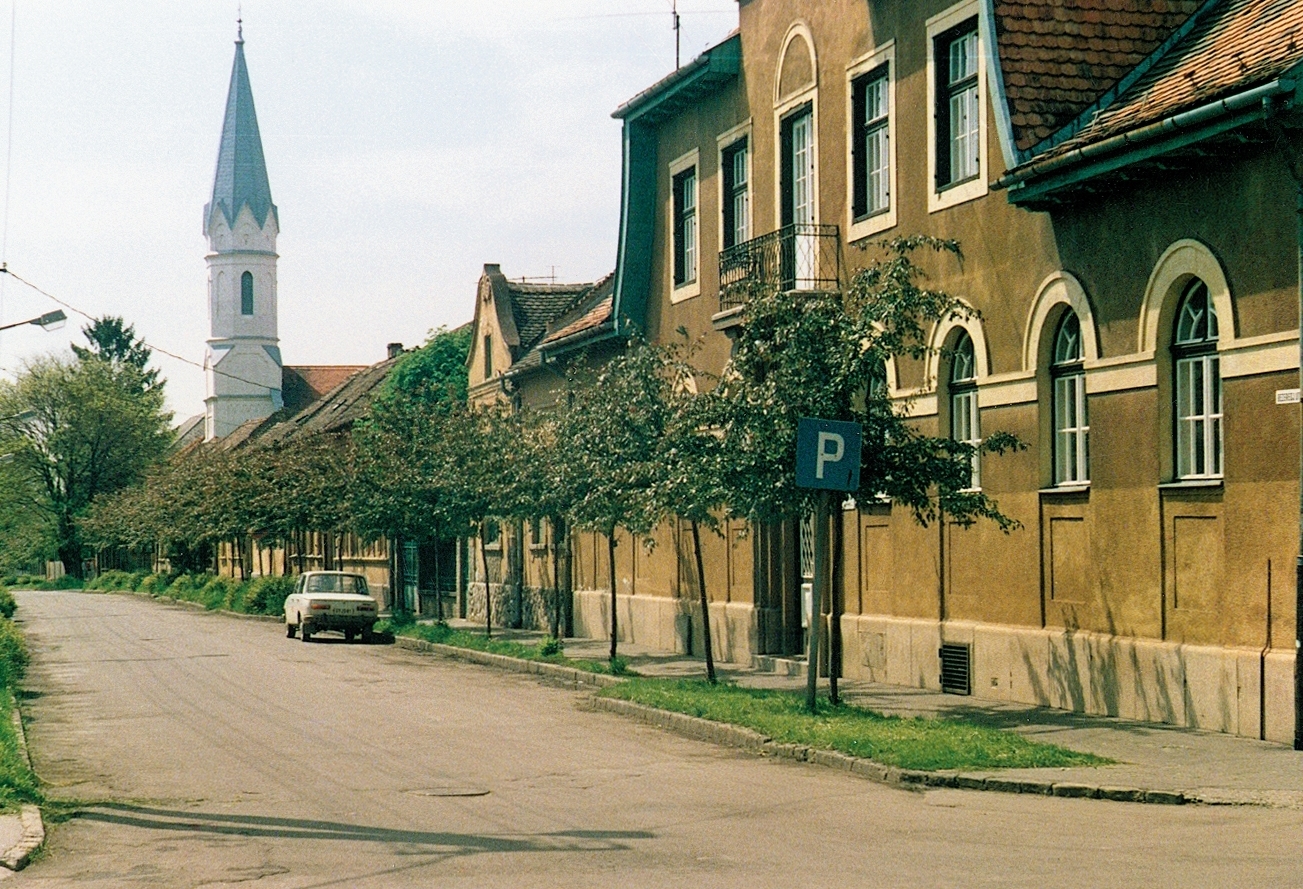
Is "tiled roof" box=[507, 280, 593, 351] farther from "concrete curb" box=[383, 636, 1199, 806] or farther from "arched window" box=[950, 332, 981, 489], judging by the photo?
"arched window" box=[950, 332, 981, 489]

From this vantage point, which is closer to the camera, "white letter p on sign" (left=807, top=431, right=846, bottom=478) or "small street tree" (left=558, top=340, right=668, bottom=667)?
"white letter p on sign" (left=807, top=431, right=846, bottom=478)

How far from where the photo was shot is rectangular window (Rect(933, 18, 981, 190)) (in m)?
20.5

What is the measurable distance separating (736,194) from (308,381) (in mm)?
96728

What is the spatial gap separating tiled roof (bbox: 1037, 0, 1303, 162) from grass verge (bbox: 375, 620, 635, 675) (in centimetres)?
1017

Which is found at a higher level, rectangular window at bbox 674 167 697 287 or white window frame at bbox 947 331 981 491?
rectangular window at bbox 674 167 697 287

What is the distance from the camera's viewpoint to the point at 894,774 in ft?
44.3

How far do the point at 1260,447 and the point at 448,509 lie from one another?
21207 millimetres

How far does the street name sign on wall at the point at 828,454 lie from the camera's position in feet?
54.3

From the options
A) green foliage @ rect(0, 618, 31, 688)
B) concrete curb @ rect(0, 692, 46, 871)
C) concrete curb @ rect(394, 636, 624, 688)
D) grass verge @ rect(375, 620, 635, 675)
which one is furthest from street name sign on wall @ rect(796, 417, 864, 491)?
green foliage @ rect(0, 618, 31, 688)

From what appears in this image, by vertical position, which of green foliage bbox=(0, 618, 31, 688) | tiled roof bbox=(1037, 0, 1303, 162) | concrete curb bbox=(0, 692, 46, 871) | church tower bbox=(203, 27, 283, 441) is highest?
church tower bbox=(203, 27, 283, 441)

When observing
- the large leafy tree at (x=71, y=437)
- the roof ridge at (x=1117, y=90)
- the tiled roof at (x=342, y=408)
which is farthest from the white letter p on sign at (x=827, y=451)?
the large leafy tree at (x=71, y=437)

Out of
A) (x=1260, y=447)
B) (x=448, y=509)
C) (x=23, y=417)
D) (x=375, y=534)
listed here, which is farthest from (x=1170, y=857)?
(x=23, y=417)

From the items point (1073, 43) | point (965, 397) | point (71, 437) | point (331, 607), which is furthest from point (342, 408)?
point (1073, 43)

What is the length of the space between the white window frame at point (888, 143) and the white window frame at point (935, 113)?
1.00m
